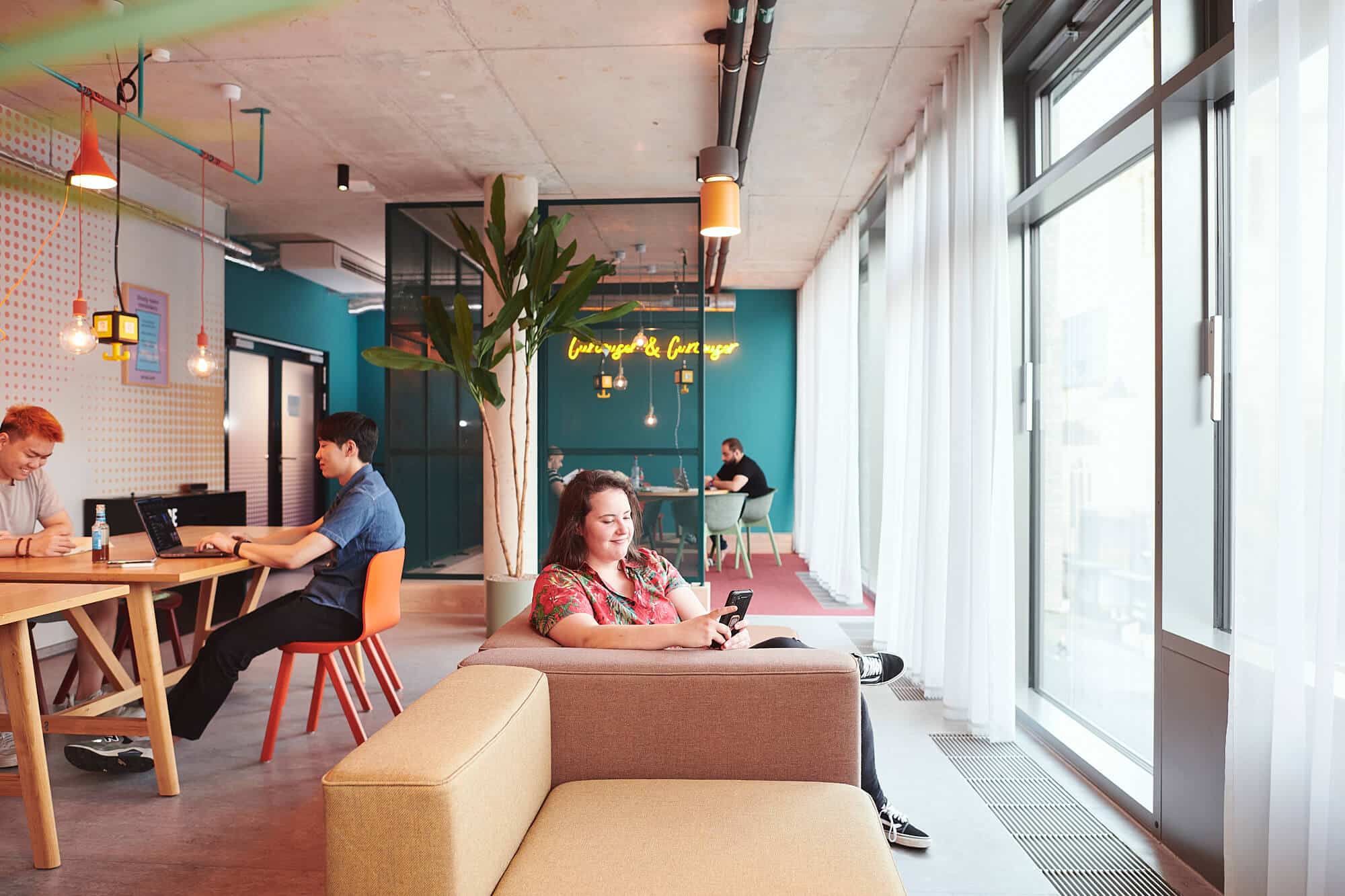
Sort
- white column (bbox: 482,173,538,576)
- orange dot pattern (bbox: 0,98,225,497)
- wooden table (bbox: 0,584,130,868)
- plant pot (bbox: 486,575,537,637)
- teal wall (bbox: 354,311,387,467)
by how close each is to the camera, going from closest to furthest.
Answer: wooden table (bbox: 0,584,130,868) → orange dot pattern (bbox: 0,98,225,497) → plant pot (bbox: 486,575,537,637) → white column (bbox: 482,173,538,576) → teal wall (bbox: 354,311,387,467)

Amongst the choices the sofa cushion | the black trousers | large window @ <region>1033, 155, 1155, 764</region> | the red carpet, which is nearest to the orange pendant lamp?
the black trousers

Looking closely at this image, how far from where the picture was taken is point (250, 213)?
683 centimetres

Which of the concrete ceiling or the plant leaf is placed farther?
the plant leaf

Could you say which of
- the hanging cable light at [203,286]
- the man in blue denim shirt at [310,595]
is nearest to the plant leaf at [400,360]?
the hanging cable light at [203,286]

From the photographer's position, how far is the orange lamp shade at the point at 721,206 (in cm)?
301

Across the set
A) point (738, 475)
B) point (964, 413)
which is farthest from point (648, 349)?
point (964, 413)

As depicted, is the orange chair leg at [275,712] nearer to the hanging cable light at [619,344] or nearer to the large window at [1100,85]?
the hanging cable light at [619,344]

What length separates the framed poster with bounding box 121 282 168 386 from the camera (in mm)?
5664

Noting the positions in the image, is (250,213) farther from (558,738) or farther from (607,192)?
(558,738)

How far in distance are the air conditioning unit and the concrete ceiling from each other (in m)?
1.04

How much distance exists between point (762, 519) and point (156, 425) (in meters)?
5.22

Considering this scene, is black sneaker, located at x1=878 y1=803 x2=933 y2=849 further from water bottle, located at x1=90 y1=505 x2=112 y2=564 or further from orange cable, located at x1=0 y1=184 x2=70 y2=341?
orange cable, located at x1=0 y1=184 x2=70 y2=341

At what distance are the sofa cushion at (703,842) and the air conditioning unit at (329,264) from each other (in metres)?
6.90

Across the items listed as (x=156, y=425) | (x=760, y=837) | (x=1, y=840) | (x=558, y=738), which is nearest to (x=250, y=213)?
(x=156, y=425)
